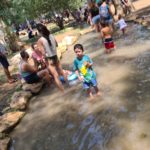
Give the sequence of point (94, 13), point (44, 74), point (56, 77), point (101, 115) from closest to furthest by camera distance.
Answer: point (101, 115)
point (56, 77)
point (44, 74)
point (94, 13)

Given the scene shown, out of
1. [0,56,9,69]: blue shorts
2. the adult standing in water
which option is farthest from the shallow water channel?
[0,56,9,69]: blue shorts

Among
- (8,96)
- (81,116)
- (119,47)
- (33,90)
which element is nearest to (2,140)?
(81,116)

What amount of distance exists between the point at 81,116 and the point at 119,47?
16.0 feet

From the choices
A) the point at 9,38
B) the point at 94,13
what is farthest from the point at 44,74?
the point at 9,38

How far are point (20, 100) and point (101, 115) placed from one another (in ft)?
9.20

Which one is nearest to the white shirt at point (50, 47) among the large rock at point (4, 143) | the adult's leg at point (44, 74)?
the adult's leg at point (44, 74)

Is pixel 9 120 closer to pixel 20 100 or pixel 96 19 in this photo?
pixel 20 100

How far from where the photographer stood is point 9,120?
7.70 meters

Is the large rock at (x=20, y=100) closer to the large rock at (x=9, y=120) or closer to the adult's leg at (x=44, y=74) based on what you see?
the large rock at (x=9, y=120)

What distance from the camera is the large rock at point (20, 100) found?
27.7 feet

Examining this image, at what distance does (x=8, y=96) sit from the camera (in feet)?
33.5

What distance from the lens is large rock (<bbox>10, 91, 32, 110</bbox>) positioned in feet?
27.7

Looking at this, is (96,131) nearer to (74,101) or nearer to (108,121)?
(108,121)

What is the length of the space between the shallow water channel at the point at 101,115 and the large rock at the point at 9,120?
0.44 ft
